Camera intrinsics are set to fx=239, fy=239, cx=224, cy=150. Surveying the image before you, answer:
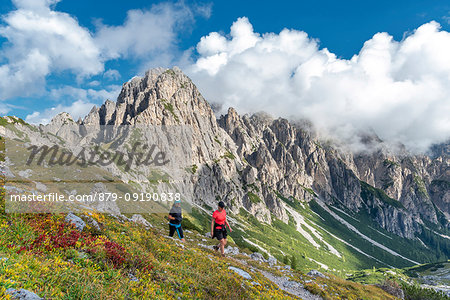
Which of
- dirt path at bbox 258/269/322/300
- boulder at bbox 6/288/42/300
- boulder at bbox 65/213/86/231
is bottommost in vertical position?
dirt path at bbox 258/269/322/300

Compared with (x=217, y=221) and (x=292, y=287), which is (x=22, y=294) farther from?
(x=292, y=287)

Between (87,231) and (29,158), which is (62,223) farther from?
(29,158)

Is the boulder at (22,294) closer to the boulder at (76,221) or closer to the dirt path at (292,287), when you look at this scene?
the boulder at (76,221)

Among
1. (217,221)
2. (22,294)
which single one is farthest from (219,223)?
(22,294)

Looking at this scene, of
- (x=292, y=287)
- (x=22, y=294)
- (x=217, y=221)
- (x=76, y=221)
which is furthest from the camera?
(x=292, y=287)

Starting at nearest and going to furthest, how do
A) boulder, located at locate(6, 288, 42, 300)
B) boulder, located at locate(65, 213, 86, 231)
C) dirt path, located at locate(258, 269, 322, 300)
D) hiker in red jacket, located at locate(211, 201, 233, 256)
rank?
boulder, located at locate(6, 288, 42, 300), boulder, located at locate(65, 213, 86, 231), hiker in red jacket, located at locate(211, 201, 233, 256), dirt path, located at locate(258, 269, 322, 300)

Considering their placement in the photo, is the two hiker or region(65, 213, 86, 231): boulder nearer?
region(65, 213, 86, 231): boulder

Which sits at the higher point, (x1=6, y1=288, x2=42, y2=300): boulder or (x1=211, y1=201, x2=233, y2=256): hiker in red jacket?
(x1=211, y1=201, x2=233, y2=256): hiker in red jacket

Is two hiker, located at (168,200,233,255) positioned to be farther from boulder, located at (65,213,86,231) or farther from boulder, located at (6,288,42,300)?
boulder, located at (6,288,42,300)

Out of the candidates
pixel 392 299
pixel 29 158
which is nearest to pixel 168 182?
pixel 29 158

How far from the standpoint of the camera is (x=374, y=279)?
179m

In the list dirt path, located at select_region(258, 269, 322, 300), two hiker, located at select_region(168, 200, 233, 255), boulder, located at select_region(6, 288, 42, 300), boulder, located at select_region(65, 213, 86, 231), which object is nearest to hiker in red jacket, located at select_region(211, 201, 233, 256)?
two hiker, located at select_region(168, 200, 233, 255)

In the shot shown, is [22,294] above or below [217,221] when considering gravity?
below

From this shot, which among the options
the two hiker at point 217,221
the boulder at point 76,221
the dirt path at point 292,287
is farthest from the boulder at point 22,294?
the dirt path at point 292,287
